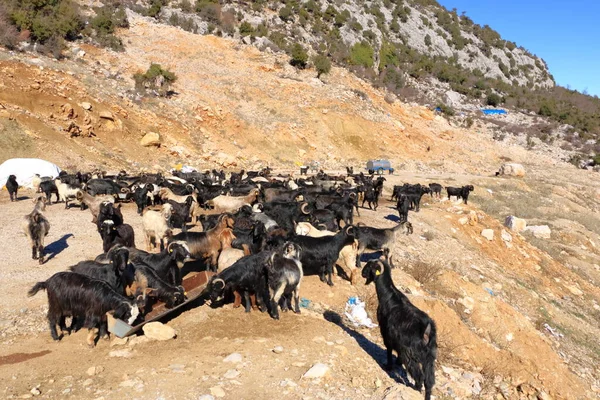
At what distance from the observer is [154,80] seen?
35.4 meters

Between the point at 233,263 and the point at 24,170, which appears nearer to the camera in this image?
the point at 233,263

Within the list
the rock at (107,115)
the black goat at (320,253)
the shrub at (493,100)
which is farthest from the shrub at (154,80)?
the shrub at (493,100)

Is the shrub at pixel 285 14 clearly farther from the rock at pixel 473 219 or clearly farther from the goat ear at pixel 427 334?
the goat ear at pixel 427 334

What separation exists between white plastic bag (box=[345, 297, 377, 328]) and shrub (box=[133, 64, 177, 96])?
31.1 m

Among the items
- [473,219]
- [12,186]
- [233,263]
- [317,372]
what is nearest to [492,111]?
[473,219]

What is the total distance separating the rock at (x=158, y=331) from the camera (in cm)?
639

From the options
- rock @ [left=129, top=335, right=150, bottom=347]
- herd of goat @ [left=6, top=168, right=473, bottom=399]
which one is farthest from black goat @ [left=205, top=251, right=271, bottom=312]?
rock @ [left=129, top=335, right=150, bottom=347]

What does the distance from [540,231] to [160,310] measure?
802 inches

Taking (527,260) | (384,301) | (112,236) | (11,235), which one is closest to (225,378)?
(384,301)

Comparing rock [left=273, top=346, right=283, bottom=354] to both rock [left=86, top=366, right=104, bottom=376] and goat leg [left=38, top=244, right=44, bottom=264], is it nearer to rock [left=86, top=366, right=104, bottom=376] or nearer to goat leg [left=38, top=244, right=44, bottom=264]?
rock [left=86, top=366, right=104, bottom=376]

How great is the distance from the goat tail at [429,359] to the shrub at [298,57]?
141 ft

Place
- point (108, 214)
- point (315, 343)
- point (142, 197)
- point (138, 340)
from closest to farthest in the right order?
point (138, 340)
point (315, 343)
point (108, 214)
point (142, 197)

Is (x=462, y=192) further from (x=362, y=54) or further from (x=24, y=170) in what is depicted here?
(x=362, y=54)

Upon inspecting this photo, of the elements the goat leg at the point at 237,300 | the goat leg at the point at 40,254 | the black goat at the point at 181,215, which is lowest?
the goat leg at the point at 40,254
